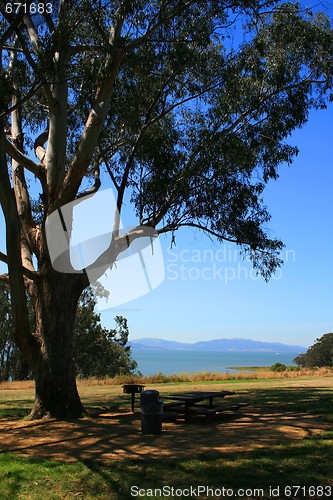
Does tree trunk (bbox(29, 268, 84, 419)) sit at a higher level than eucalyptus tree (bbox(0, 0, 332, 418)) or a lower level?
lower

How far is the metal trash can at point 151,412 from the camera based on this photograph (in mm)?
7016

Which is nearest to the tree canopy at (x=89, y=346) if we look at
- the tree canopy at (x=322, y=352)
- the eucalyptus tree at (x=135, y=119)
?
the eucalyptus tree at (x=135, y=119)

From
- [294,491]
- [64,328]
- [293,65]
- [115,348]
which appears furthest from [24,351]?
[115,348]

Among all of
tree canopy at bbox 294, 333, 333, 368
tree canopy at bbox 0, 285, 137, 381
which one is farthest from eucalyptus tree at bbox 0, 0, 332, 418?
tree canopy at bbox 294, 333, 333, 368

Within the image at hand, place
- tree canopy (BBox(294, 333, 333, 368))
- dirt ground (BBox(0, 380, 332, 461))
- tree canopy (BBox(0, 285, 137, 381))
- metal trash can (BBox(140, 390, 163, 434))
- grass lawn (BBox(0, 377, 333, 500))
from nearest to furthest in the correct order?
grass lawn (BBox(0, 377, 333, 500)) → dirt ground (BBox(0, 380, 332, 461)) → metal trash can (BBox(140, 390, 163, 434)) → tree canopy (BBox(0, 285, 137, 381)) → tree canopy (BBox(294, 333, 333, 368))

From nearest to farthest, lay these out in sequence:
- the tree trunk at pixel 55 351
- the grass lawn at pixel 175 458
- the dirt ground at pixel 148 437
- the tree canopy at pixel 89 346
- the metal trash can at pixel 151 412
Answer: the grass lawn at pixel 175 458
the dirt ground at pixel 148 437
the metal trash can at pixel 151 412
the tree trunk at pixel 55 351
the tree canopy at pixel 89 346

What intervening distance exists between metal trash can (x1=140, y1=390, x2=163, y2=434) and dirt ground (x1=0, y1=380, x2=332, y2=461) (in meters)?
0.16

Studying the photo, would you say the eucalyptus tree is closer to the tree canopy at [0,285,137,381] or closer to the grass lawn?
the grass lawn

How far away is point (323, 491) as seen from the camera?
4406 mm

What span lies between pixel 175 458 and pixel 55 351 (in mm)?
3851

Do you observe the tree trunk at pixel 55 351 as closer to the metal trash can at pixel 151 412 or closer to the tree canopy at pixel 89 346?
the metal trash can at pixel 151 412

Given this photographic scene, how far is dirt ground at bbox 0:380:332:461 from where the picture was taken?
6094 millimetres

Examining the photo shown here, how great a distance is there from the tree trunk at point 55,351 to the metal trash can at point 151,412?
206 cm

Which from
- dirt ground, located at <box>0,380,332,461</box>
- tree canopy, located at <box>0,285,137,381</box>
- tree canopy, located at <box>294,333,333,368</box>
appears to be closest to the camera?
dirt ground, located at <box>0,380,332,461</box>
